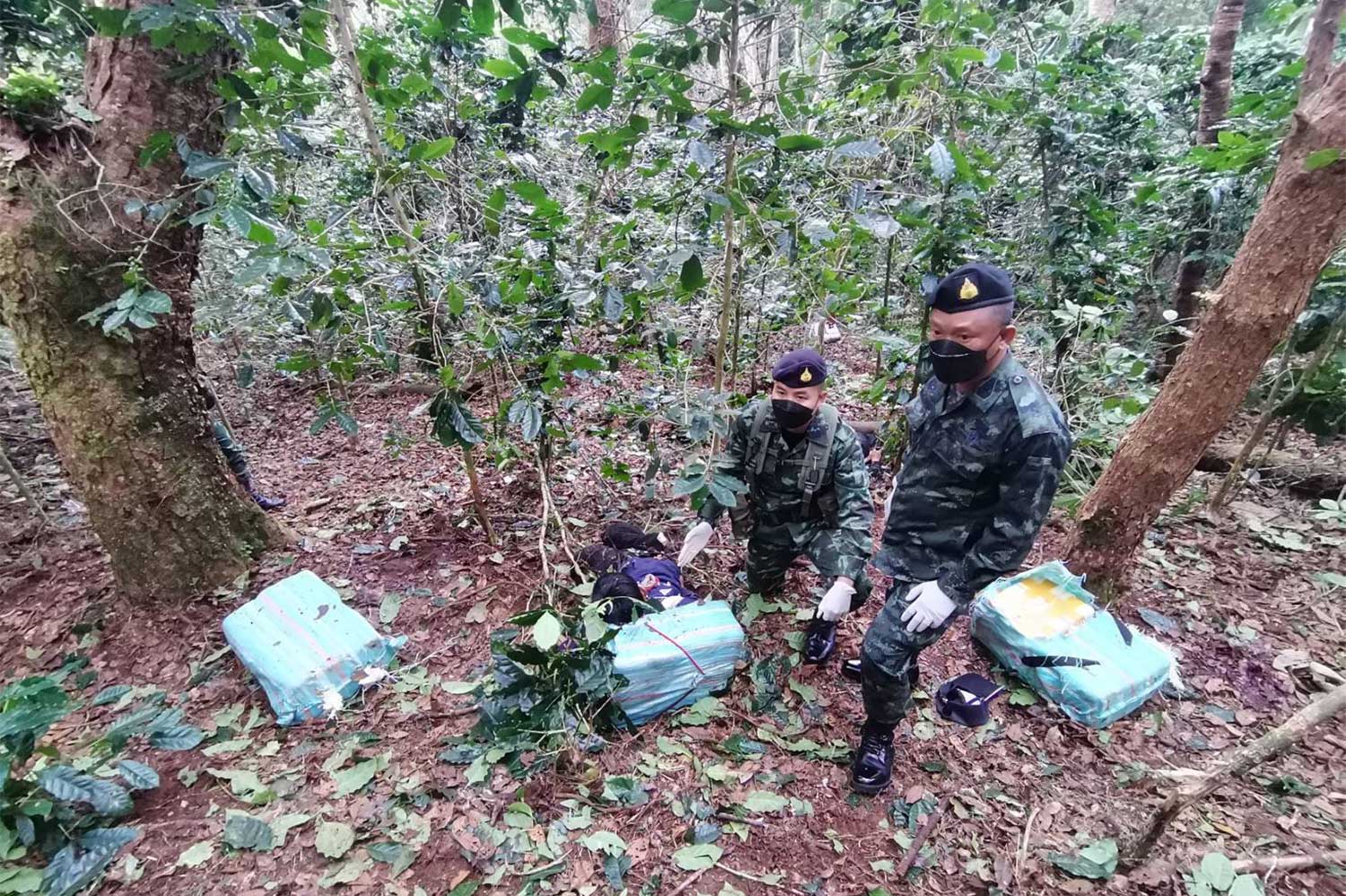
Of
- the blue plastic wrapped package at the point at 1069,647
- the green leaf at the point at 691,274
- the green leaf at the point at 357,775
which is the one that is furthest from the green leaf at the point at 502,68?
the blue plastic wrapped package at the point at 1069,647

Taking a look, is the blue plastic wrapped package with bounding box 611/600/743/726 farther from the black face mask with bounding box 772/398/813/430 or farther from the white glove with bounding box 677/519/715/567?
the black face mask with bounding box 772/398/813/430

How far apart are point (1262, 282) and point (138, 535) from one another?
585 cm

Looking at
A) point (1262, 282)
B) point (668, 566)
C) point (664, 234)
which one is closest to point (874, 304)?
point (664, 234)

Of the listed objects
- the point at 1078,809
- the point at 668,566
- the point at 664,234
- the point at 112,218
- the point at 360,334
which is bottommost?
the point at 1078,809

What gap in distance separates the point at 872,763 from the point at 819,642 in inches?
28.9

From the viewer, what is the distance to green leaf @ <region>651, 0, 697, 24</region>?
1.98 metres

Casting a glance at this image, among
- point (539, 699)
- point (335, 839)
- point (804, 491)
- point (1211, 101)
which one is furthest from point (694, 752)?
point (1211, 101)

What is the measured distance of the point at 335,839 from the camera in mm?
2240

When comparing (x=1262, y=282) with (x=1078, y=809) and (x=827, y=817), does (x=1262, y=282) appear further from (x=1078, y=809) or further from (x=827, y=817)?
(x=827, y=817)

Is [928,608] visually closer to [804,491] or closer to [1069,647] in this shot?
[804,491]

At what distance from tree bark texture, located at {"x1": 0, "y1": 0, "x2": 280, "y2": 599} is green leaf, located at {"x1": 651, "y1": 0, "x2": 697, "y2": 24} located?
2.26 meters

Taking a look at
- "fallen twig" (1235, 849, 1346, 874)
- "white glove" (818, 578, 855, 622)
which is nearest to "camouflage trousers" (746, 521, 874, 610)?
"white glove" (818, 578, 855, 622)

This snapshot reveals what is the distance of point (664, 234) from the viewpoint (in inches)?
152

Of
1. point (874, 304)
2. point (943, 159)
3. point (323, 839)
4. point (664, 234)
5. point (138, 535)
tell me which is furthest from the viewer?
point (874, 304)
